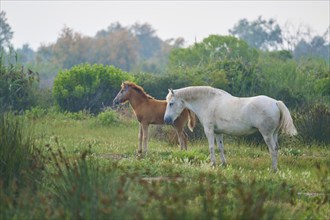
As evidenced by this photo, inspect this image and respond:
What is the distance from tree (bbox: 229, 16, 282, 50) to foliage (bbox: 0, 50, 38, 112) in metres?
83.1

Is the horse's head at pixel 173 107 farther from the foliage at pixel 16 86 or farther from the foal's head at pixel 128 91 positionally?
the foliage at pixel 16 86

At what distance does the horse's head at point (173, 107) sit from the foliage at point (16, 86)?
12.0 metres

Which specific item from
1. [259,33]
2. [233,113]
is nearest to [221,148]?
[233,113]

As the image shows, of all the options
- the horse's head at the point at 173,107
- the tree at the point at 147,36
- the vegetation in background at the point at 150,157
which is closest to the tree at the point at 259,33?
the tree at the point at 147,36

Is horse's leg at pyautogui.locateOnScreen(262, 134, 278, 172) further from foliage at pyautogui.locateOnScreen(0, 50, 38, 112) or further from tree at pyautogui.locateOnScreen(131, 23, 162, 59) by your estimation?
tree at pyautogui.locateOnScreen(131, 23, 162, 59)

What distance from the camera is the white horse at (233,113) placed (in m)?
13.9

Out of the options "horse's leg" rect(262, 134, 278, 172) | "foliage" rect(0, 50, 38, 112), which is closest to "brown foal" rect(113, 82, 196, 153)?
"horse's leg" rect(262, 134, 278, 172)

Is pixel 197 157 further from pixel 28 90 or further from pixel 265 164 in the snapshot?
pixel 28 90

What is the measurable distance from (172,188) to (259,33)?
11408 cm

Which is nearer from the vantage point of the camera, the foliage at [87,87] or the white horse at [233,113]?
the white horse at [233,113]

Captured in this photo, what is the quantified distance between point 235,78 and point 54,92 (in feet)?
23.5

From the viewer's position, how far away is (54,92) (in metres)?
30.5

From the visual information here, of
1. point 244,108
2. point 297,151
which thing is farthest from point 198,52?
point 244,108

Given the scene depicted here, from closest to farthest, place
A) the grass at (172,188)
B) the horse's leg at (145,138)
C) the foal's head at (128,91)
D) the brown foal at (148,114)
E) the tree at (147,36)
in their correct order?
the grass at (172,188) → the horse's leg at (145,138) → the brown foal at (148,114) → the foal's head at (128,91) → the tree at (147,36)
